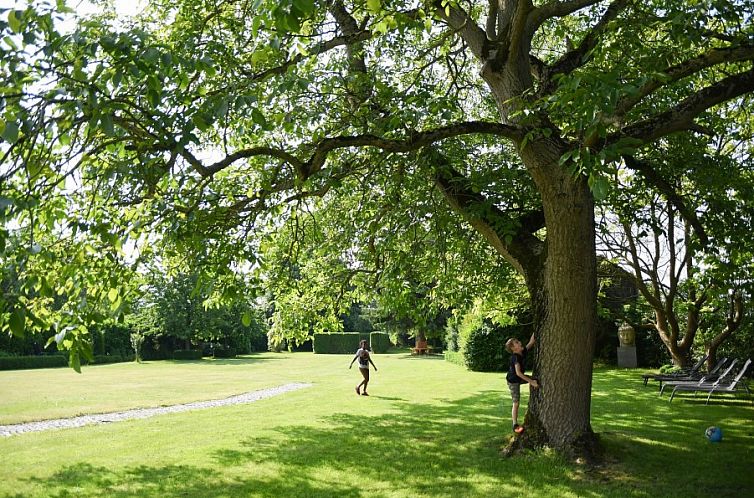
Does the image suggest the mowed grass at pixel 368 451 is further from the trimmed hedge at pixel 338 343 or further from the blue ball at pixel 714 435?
the trimmed hedge at pixel 338 343

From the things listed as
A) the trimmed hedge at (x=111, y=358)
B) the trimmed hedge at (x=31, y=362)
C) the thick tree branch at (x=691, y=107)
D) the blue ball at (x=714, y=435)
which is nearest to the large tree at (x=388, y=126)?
the thick tree branch at (x=691, y=107)

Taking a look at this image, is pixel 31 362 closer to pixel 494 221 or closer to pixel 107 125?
pixel 494 221

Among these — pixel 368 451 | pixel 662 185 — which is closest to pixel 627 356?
pixel 662 185

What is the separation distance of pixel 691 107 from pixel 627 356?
66.4 feet

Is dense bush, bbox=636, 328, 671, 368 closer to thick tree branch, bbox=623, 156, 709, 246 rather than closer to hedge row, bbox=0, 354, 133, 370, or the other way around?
thick tree branch, bbox=623, 156, 709, 246

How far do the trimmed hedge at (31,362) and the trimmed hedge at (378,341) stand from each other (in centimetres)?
2139

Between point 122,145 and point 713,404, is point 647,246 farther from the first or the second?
point 122,145

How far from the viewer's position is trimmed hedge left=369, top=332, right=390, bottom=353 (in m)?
48.4

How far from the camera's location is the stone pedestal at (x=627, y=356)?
26.0 m

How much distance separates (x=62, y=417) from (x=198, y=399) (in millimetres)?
4459

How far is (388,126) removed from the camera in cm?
805

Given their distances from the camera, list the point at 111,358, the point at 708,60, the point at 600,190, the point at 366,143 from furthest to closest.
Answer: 1. the point at 111,358
2. the point at 366,143
3. the point at 708,60
4. the point at 600,190

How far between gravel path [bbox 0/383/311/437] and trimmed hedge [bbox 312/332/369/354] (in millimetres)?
28297

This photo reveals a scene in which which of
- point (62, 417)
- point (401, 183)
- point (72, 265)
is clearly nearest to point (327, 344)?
point (62, 417)
